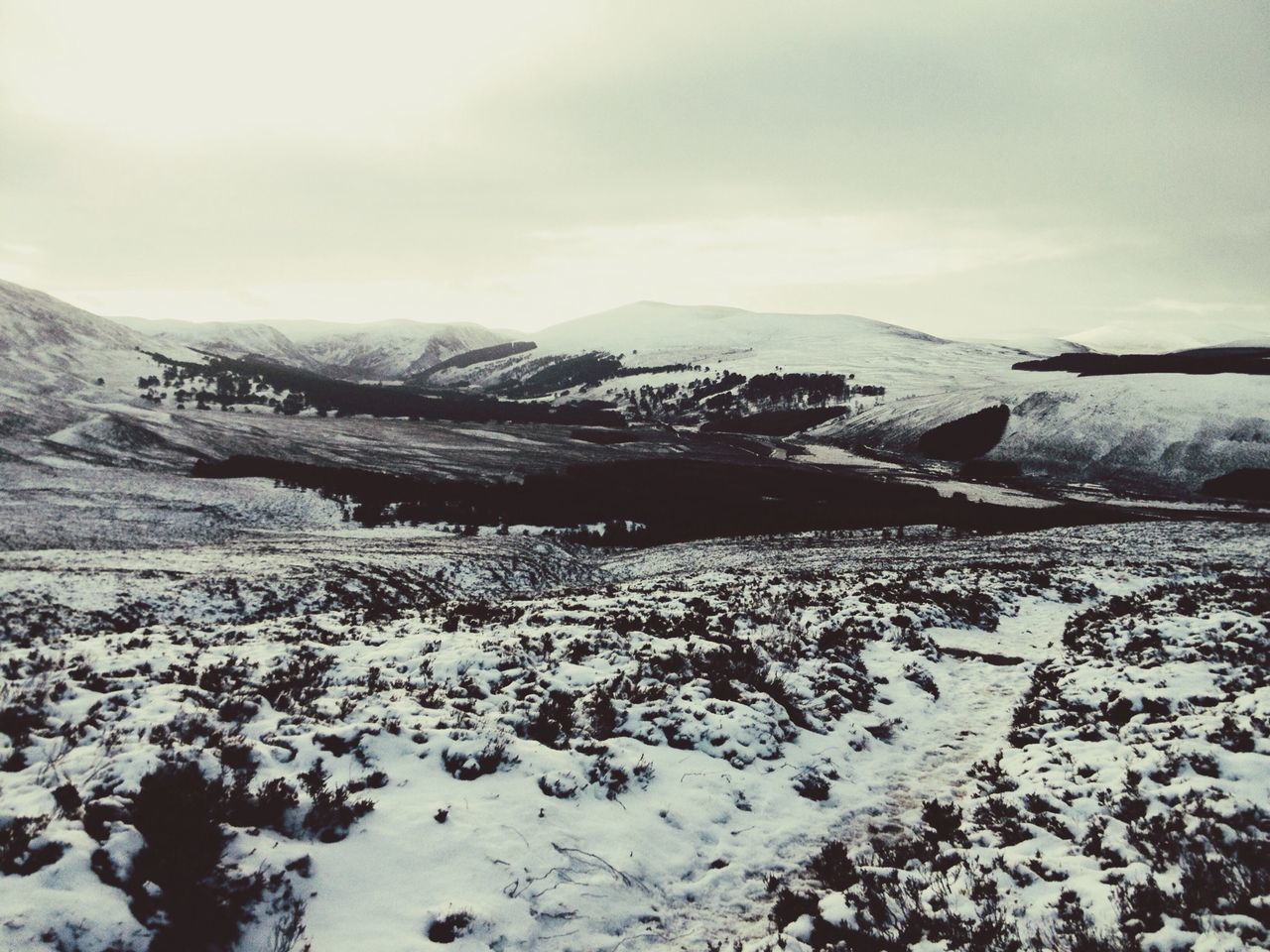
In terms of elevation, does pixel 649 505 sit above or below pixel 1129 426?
below

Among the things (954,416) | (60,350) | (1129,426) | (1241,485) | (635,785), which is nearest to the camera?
(635,785)

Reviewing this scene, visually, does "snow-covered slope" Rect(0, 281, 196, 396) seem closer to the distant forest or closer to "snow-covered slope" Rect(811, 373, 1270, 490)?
the distant forest

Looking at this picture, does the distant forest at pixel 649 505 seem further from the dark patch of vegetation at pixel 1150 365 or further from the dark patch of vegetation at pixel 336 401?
the dark patch of vegetation at pixel 1150 365

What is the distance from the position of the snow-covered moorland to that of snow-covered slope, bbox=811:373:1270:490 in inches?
2954

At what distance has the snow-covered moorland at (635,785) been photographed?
6.26 meters

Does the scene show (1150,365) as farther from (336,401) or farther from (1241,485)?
(336,401)

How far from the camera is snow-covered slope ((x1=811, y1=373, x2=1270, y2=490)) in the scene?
76750 mm

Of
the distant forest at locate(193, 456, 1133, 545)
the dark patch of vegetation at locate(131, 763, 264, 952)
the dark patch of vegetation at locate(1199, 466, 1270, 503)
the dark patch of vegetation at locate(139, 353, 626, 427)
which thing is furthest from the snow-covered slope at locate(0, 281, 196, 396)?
the dark patch of vegetation at locate(1199, 466, 1270, 503)

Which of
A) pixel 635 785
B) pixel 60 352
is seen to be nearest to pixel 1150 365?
pixel 635 785

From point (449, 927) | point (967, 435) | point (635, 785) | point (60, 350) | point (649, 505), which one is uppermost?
point (60, 350)

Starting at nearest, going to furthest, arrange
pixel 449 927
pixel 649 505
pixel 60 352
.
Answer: pixel 449 927 → pixel 649 505 → pixel 60 352

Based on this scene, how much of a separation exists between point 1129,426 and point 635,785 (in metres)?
100

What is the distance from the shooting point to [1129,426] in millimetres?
86438

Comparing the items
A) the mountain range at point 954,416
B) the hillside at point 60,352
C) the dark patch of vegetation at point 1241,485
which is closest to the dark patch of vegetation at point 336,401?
the hillside at point 60,352
